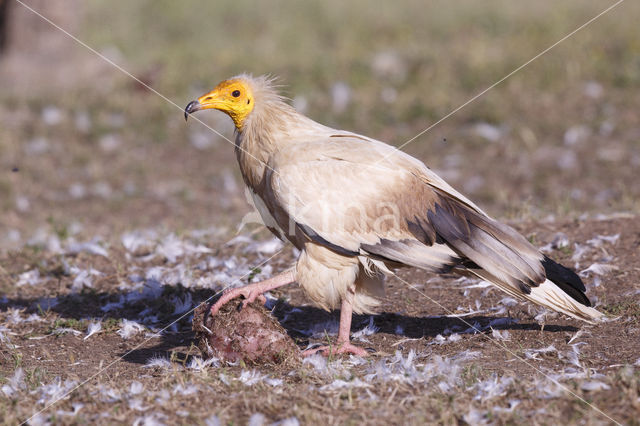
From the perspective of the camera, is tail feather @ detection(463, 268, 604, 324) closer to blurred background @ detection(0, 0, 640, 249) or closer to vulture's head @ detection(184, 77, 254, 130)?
vulture's head @ detection(184, 77, 254, 130)

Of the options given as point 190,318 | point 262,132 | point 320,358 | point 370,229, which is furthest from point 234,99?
point 320,358

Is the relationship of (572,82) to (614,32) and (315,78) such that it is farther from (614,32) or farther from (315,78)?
(315,78)

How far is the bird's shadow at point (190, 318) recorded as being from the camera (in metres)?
4.57

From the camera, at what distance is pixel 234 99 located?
4.59 m

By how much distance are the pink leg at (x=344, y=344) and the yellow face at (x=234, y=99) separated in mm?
1203

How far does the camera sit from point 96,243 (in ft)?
21.0

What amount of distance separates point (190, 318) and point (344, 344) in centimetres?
128

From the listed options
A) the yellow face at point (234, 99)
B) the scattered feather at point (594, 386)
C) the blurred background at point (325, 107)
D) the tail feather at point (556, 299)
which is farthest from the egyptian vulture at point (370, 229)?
the blurred background at point (325, 107)

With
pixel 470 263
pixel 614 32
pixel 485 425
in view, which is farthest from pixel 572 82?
pixel 485 425

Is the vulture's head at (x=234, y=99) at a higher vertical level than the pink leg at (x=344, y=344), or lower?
higher

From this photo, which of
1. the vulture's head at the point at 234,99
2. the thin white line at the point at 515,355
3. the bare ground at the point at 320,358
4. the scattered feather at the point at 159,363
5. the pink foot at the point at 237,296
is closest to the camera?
the thin white line at the point at 515,355

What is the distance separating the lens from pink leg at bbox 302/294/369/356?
4.21 meters

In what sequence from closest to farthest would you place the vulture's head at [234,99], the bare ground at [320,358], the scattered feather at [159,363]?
the bare ground at [320,358], the scattered feather at [159,363], the vulture's head at [234,99]

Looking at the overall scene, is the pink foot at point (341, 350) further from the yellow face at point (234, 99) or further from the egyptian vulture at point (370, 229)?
the yellow face at point (234, 99)
